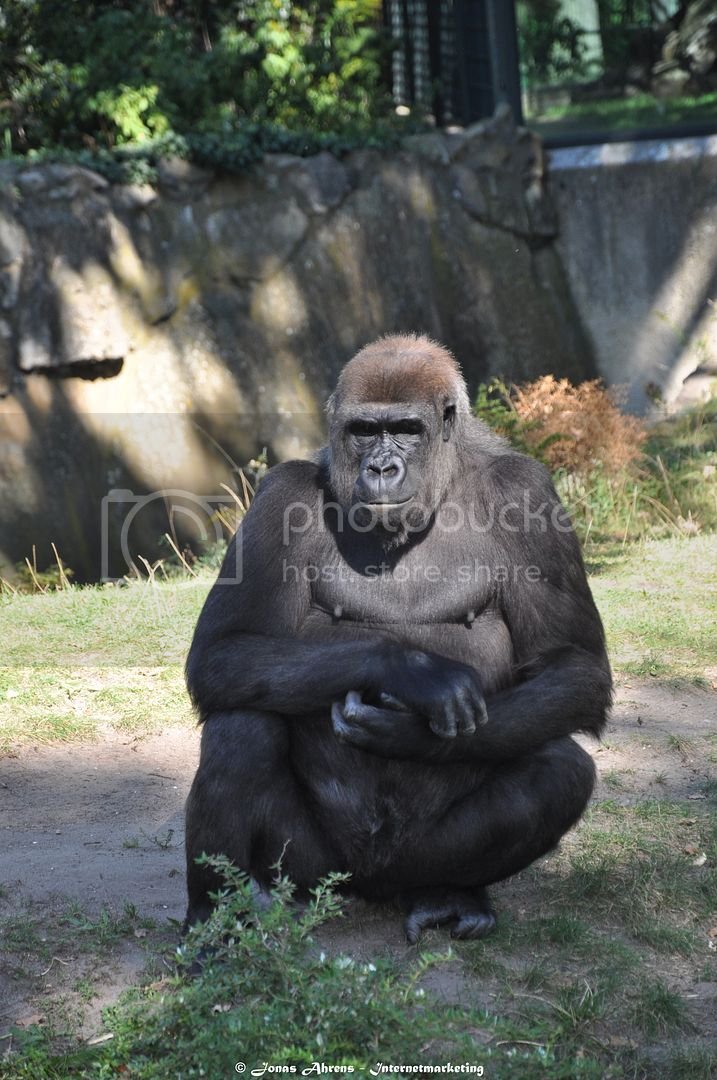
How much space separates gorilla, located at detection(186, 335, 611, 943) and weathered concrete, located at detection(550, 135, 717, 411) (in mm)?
7443

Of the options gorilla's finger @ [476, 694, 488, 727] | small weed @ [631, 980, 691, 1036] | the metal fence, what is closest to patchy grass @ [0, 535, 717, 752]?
gorilla's finger @ [476, 694, 488, 727]

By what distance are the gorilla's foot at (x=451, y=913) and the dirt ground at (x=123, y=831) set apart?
0.08 meters

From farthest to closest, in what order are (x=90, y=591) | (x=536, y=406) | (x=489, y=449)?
(x=536, y=406), (x=90, y=591), (x=489, y=449)

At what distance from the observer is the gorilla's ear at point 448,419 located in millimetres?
3619

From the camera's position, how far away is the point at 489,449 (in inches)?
150

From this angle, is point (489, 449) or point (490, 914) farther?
point (489, 449)

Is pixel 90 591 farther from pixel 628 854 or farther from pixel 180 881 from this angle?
pixel 628 854

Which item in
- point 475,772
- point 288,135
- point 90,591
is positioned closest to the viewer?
point 475,772

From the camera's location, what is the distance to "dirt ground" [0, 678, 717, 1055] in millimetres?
3273

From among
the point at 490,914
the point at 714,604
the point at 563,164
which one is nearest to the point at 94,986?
the point at 490,914

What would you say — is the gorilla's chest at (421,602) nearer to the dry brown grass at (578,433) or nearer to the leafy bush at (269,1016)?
the leafy bush at (269,1016)

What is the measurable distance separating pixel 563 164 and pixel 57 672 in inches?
304

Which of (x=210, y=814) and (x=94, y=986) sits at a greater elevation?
(x=210, y=814)

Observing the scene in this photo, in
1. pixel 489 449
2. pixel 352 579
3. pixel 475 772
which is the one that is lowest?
pixel 475 772
